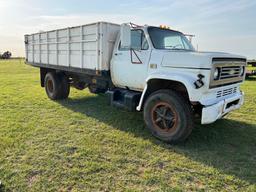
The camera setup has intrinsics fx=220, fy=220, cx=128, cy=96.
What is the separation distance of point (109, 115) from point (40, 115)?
1.82m

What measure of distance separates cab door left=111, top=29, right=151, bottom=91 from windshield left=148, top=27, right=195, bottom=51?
0.68ft

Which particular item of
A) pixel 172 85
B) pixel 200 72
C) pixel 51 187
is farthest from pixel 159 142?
pixel 51 187

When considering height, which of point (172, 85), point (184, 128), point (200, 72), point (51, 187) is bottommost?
point (51, 187)

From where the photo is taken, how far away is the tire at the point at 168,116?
3973 mm

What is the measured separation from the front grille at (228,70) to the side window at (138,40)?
1504 mm

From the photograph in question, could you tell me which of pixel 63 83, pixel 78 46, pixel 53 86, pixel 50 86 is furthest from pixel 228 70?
pixel 50 86

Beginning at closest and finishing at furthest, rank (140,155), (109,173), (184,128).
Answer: (109,173), (140,155), (184,128)

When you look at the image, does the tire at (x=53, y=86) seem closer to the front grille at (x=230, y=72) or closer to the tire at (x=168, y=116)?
the tire at (x=168, y=116)

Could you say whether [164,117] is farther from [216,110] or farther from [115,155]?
[115,155]

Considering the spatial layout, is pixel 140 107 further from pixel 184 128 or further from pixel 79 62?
pixel 79 62

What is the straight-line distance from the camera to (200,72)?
3.72m

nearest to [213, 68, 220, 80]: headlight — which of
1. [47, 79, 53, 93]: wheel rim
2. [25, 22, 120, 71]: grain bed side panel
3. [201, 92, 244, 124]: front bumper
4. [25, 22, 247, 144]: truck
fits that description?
[25, 22, 247, 144]: truck

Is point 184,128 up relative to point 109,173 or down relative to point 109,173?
up

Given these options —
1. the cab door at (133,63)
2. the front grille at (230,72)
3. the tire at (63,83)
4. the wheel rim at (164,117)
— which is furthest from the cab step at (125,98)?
the tire at (63,83)
